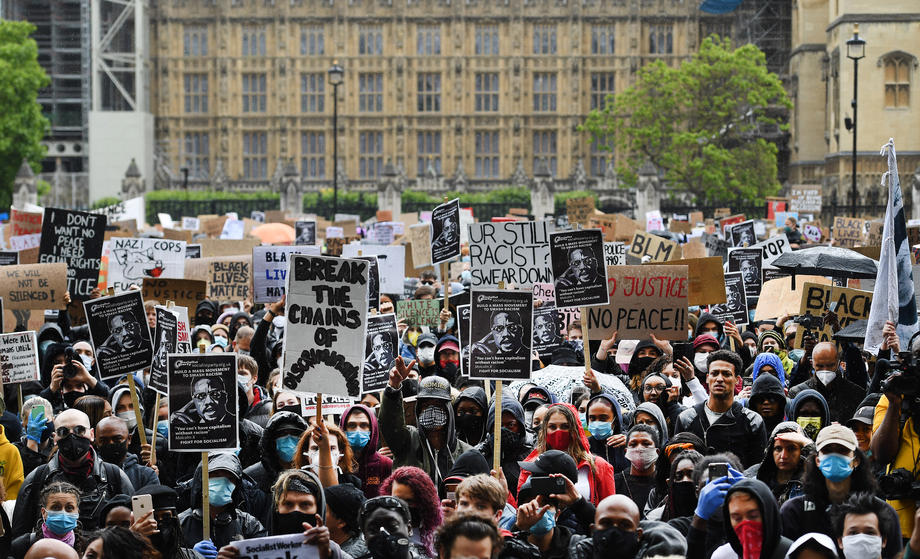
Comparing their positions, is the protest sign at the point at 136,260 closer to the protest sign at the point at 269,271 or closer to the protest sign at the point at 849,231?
the protest sign at the point at 269,271

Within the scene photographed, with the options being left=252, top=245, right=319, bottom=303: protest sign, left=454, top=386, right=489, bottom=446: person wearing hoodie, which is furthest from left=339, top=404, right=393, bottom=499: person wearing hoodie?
left=252, top=245, right=319, bottom=303: protest sign

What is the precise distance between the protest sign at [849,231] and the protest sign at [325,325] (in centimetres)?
1416

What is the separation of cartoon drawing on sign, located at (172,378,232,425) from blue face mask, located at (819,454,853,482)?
2.92 m

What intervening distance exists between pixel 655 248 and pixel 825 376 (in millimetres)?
7177

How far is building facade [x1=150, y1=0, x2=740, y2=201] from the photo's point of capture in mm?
59125

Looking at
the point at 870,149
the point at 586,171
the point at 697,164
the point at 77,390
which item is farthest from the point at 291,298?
the point at 586,171

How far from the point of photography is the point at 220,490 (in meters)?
7.09

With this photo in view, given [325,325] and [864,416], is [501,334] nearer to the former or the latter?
[325,325]

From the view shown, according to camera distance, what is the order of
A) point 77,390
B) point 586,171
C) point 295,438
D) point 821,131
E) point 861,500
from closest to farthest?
point 861,500
point 295,438
point 77,390
point 821,131
point 586,171

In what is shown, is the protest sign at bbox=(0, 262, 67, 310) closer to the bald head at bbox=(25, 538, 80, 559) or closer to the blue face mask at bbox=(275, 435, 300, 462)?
the blue face mask at bbox=(275, 435, 300, 462)

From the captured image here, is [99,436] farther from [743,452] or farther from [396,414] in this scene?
[743,452]

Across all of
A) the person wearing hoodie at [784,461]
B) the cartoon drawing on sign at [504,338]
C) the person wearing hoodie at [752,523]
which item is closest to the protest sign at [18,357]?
the cartoon drawing on sign at [504,338]

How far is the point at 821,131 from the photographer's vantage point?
5216cm

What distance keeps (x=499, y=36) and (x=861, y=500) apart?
2148 inches
